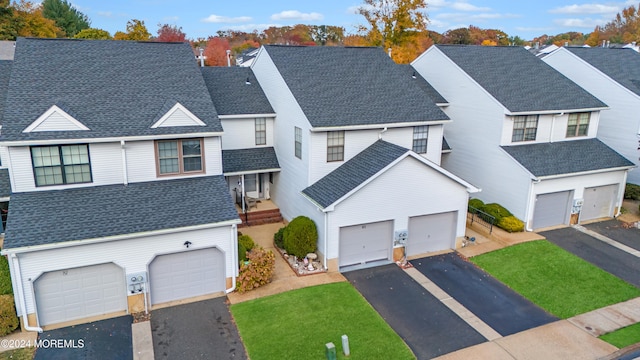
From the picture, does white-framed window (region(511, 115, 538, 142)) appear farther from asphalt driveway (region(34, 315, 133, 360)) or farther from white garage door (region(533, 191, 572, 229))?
asphalt driveway (region(34, 315, 133, 360))

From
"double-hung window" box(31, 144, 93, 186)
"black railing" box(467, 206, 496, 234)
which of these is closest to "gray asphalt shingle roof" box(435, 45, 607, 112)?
"black railing" box(467, 206, 496, 234)

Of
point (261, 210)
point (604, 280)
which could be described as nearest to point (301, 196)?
point (261, 210)

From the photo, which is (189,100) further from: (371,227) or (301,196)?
(371,227)

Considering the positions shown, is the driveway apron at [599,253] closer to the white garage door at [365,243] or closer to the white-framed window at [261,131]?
the white garage door at [365,243]

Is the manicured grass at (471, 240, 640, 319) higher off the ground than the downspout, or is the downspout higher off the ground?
the downspout

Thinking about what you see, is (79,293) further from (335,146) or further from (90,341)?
(335,146)

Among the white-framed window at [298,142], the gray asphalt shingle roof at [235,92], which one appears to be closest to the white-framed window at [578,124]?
the white-framed window at [298,142]
